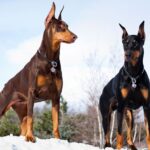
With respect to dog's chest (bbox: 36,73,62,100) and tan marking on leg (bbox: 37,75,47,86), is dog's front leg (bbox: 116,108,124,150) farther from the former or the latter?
tan marking on leg (bbox: 37,75,47,86)

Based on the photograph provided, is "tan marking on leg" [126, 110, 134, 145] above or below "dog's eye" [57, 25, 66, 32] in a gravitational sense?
below

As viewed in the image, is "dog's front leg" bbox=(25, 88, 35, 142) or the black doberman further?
the black doberman

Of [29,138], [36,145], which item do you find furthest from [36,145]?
[29,138]

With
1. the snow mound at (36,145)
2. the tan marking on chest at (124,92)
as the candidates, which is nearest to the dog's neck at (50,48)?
the tan marking on chest at (124,92)

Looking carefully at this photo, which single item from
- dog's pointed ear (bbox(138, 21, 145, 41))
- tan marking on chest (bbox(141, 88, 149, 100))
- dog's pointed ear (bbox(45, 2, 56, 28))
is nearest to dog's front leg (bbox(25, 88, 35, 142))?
dog's pointed ear (bbox(45, 2, 56, 28))

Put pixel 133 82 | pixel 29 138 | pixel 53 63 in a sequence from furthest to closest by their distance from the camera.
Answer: pixel 133 82, pixel 53 63, pixel 29 138

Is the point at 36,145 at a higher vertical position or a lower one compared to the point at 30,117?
lower

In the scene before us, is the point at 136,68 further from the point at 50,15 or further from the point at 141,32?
the point at 50,15

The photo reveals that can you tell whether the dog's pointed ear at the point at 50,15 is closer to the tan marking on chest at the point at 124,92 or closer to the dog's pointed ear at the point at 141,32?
the dog's pointed ear at the point at 141,32

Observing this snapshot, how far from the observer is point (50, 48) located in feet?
21.8

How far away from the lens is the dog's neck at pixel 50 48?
6.62 metres

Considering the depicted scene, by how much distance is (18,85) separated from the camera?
714 cm

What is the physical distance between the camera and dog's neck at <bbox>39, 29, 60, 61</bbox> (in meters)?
6.62

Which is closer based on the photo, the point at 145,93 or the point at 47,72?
the point at 47,72
